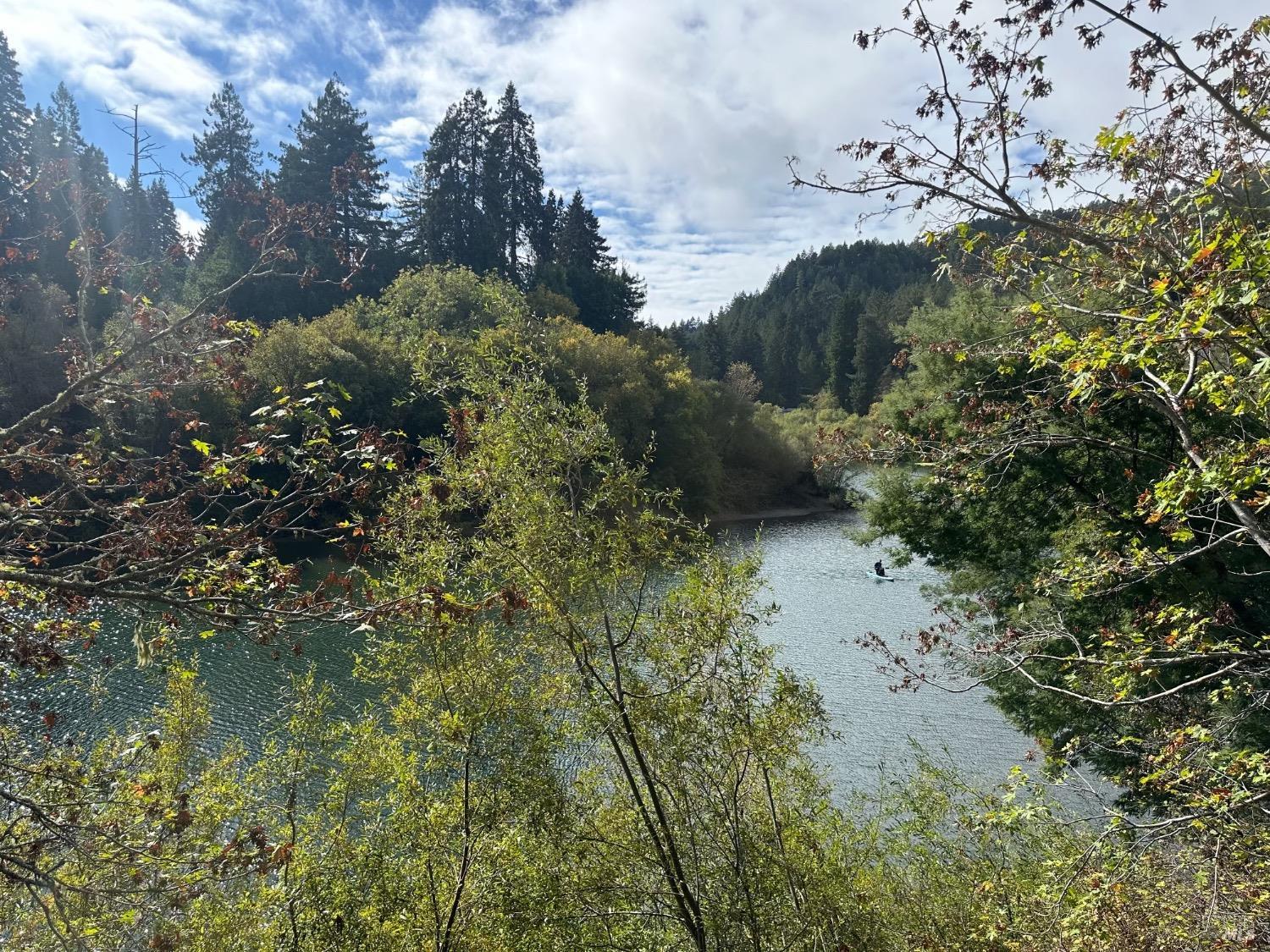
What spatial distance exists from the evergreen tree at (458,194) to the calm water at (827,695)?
3799 cm

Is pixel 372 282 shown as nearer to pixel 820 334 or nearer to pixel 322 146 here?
pixel 322 146

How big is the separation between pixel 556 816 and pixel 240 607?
3858 millimetres

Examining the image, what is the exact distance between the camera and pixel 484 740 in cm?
679

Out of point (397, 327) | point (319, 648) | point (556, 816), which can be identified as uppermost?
point (397, 327)

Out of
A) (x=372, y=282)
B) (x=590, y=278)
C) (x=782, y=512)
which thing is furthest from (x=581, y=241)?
(x=782, y=512)

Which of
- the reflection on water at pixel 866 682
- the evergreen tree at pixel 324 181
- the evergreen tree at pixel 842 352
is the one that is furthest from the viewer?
the evergreen tree at pixel 842 352

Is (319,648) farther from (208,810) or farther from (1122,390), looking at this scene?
(1122,390)

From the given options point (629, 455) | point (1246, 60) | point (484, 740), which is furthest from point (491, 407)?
point (629, 455)

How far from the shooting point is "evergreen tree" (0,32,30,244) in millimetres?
4816

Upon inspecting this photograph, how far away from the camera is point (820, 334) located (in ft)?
308

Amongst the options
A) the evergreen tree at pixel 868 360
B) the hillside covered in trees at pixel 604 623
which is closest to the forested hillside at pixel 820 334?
the evergreen tree at pixel 868 360

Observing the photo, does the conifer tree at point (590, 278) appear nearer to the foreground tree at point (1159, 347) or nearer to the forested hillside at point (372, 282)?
the forested hillside at point (372, 282)

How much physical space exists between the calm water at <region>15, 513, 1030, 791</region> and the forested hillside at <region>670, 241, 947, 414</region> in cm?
3169

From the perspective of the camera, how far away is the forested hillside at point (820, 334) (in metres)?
69.1
